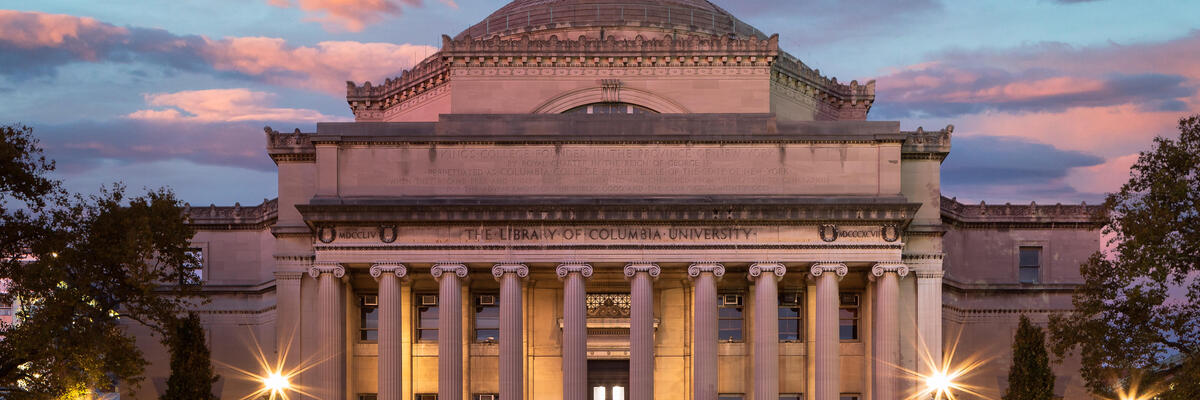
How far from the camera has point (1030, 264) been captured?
212 feet

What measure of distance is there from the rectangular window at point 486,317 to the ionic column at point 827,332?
44.8ft

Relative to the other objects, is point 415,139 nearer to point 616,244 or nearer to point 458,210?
point 458,210

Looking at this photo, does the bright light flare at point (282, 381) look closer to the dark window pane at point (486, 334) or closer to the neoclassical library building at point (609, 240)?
the neoclassical library building at point (609, 240)

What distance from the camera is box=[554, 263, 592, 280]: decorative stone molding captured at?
2066 inches

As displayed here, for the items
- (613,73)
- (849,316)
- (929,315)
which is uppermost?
(613,73)

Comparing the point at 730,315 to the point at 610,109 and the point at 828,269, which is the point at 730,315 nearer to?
the point at 828,269

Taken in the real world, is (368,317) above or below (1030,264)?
below

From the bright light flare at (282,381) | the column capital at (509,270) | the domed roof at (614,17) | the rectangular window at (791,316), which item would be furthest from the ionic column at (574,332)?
the domed roof at (614,17)

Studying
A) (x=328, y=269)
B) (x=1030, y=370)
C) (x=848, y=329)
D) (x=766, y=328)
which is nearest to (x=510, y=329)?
(x=328, y=269)

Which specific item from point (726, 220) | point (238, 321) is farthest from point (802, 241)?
point (238, 321)

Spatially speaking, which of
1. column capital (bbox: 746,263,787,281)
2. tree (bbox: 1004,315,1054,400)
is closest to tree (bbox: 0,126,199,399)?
column capital (bbox: 746,263,787,281)

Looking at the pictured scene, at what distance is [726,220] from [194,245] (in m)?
27.2

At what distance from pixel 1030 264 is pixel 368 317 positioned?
102 ft

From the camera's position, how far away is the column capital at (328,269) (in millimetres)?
52781
